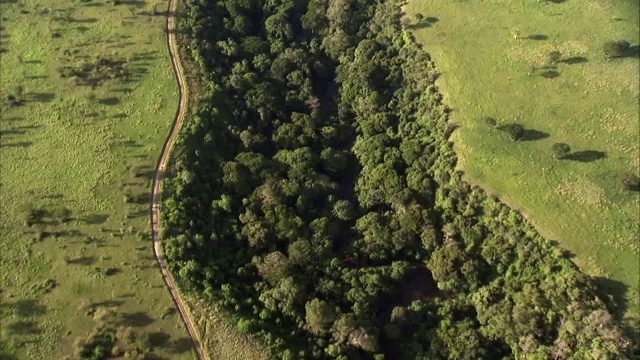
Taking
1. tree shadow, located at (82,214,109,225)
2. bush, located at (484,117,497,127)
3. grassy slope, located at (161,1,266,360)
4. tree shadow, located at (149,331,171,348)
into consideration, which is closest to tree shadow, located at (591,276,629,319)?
bush, located at (484,117,497,127)

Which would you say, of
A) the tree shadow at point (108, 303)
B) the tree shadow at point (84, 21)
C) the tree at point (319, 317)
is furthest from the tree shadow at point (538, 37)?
the tree shadow at point (84, 21)

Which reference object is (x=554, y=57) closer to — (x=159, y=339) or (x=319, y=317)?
(x=319, y=317)

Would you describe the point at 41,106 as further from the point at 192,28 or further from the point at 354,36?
the point at 354,36

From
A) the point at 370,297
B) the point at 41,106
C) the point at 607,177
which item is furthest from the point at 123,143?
the point at 607,177

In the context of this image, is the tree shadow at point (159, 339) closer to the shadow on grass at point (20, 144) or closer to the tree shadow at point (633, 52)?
the shadow on grass at point (20, 144)

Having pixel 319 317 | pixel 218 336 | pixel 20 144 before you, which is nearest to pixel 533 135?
pixel 319 317

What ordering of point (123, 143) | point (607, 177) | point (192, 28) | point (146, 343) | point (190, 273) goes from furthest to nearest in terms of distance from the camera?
1. point (192, 28)
2. point (123, 143)
3. point (607, 177)
4. point (190, 273)
5. point (146, 343)

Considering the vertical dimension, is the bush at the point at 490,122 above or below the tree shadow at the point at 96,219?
above
